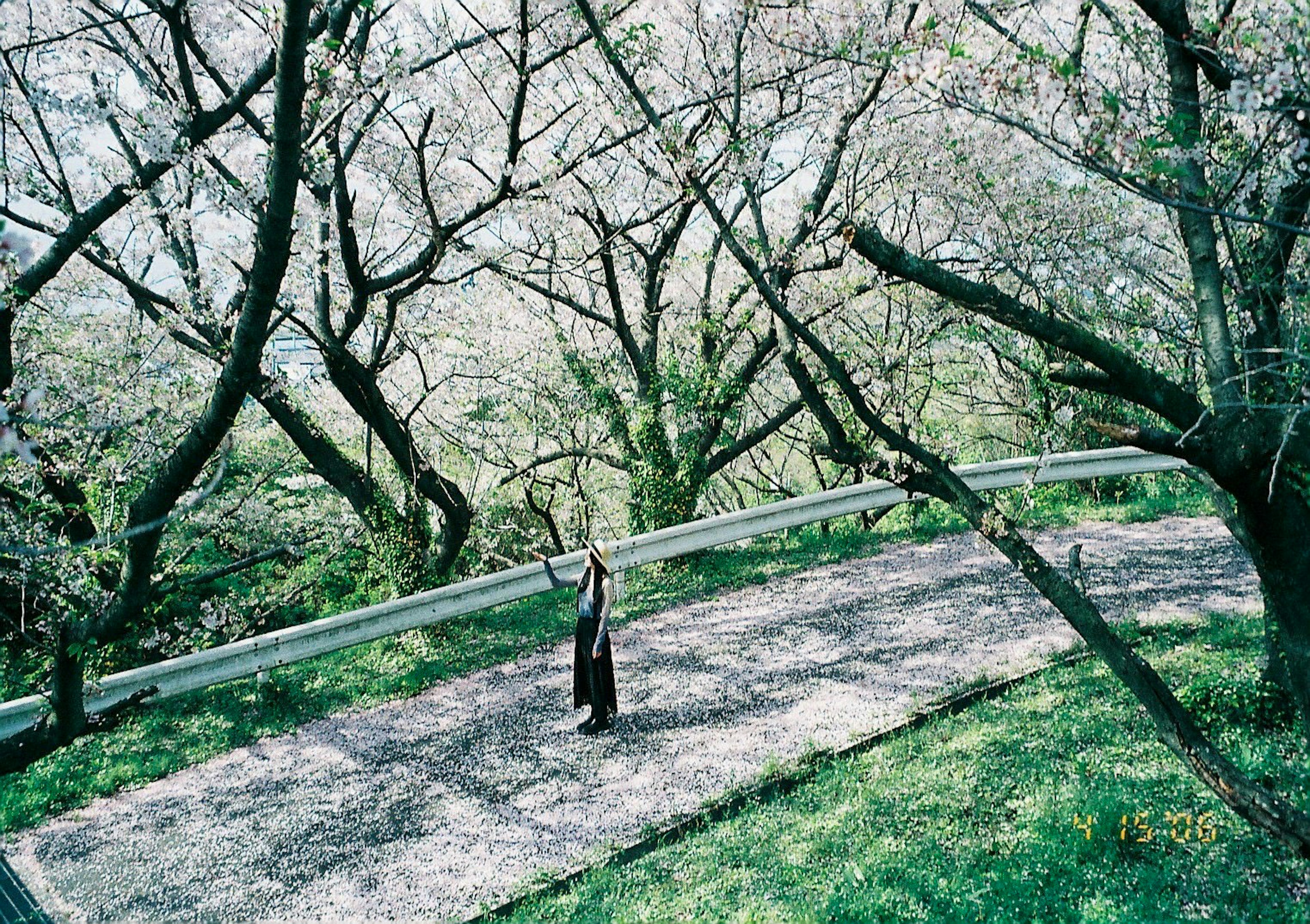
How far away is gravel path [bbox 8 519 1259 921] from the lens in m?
5.95

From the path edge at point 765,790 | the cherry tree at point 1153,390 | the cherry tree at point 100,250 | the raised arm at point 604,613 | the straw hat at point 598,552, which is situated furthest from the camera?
the straw hat at point 598,552

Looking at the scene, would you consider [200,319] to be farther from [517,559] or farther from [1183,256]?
[1183,256]

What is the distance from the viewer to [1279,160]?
20.1 feet

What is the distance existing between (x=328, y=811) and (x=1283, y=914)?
650 centimetres

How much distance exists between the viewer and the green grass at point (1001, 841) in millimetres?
4965

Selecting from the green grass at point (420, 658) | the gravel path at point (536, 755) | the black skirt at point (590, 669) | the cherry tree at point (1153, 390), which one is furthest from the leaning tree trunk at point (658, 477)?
the cherry tree at point (1153, 390)

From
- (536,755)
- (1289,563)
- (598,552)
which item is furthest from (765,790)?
(1289,563)
